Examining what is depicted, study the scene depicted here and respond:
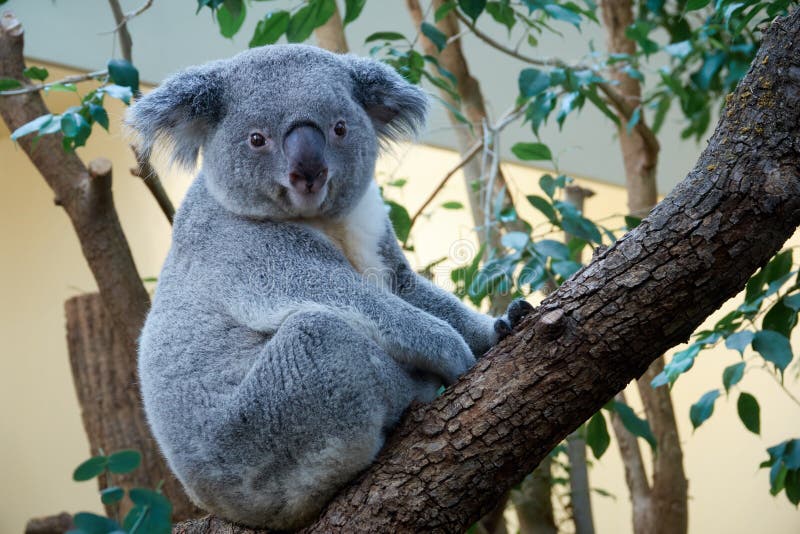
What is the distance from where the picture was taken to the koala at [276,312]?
7.38 feet

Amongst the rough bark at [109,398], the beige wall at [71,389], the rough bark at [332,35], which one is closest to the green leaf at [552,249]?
the rough bark at [332,35]

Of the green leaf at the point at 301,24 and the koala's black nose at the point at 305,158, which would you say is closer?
the koala's black nose at the point at 305,158

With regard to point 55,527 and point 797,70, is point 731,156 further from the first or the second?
point 55,527

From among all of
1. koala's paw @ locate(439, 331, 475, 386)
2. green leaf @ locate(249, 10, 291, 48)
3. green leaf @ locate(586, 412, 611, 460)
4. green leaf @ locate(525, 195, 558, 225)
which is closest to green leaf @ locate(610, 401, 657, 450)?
green leaf @ locate(586, 412, 611, 460)

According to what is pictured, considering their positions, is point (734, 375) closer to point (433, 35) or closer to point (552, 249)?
point (552, 249)

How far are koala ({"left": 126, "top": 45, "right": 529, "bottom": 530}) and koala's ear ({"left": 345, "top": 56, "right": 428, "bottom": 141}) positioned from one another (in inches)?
1.0

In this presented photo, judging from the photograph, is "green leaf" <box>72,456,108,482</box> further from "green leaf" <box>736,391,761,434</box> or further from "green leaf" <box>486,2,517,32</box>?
"green leaf" <box>486,2,517,32</box>

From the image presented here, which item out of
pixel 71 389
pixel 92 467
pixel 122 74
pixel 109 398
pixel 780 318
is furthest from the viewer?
pixel 71 389

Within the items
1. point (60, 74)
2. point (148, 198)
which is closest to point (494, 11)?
point (60, 74)

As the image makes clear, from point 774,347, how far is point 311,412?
4.41ft

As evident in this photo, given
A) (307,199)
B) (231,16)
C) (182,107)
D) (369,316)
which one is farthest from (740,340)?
(231,16)

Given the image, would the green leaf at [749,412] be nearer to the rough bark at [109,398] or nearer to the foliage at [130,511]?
the foliage at [130,511]

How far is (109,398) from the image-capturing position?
14.1ft

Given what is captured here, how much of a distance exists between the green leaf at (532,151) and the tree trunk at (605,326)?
4.25 feet
